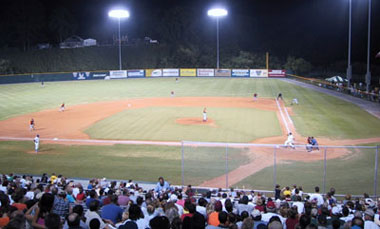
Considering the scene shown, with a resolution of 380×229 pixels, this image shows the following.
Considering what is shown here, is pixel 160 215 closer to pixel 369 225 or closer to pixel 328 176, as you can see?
pixel 369 225

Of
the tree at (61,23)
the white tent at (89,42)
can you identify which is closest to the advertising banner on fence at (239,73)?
the white tent at (89,42)

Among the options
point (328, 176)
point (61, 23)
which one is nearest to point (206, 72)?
point (61, 23)

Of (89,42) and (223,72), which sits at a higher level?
(89,42)

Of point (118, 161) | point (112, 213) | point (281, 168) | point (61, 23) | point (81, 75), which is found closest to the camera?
point (112, 213)

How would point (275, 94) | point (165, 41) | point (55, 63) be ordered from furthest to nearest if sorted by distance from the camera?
point (165, 41) → point (55, 63) → point (275, 94)

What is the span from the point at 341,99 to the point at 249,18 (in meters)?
72.7

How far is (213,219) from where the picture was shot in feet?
28.7

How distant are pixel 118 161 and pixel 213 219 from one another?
45.1 feet

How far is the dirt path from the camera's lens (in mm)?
21141

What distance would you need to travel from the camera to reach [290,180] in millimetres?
18172

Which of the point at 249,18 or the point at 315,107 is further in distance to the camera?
the point at 249,18

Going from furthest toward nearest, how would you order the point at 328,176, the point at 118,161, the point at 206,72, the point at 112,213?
the point at 206,72 < the point at 118,161 < the point at 328,176 < the point at 112,213

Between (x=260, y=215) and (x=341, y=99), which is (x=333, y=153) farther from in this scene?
(x=341, y=99)

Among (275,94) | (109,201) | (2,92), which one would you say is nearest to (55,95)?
(2,92)
